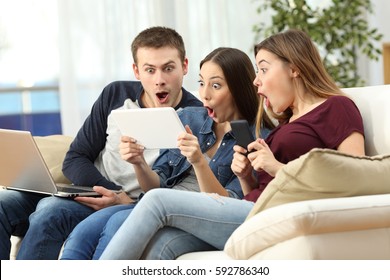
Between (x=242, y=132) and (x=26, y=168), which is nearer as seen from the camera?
(x=242, y=132)

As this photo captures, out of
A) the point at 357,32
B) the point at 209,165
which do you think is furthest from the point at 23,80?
the point at 209,165

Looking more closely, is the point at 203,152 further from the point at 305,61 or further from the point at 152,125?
the point at 305,61

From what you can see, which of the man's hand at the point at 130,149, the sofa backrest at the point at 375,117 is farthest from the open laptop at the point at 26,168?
the sofa backrest at the point at 375,117

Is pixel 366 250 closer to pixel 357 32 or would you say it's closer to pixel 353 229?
pixel 353 229

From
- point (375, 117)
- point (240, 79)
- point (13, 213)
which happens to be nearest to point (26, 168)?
point (13, 213)

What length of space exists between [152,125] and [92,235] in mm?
371

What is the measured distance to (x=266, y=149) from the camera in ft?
7.20

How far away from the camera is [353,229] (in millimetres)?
1866

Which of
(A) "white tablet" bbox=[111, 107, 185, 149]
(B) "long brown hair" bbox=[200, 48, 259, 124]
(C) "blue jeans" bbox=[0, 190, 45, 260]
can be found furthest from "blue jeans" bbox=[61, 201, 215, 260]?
(B) "long brown hair" bbox=[200, 48, 259, 124]

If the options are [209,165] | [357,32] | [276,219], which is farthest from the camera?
[357,32]

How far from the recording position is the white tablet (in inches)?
92.7

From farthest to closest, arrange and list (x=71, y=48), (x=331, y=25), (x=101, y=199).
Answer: (x=331, y=25) → (x=71, y=48) → (x=101, y=199)

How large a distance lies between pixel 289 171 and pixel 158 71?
3.31 ft

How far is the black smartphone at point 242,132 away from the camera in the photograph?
2172 millimetres
